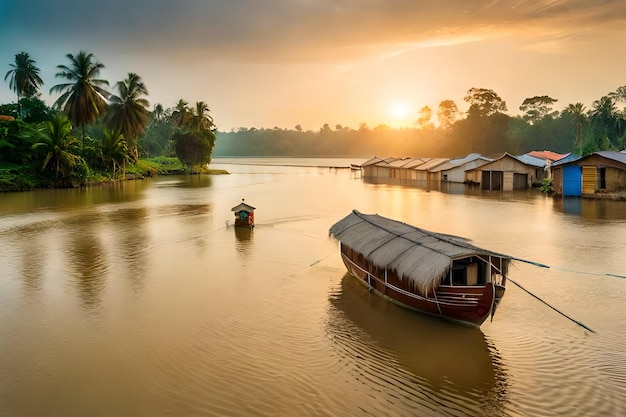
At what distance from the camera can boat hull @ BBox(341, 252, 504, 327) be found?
30.8ft

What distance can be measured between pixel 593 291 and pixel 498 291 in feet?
15.2

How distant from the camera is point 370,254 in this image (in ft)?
38.1

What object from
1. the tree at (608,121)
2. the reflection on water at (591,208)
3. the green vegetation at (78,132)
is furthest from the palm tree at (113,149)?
the tree at (608,121)

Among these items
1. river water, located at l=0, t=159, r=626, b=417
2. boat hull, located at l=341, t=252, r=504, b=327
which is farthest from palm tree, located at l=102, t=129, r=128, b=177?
boat hull, located at l=341, t=252, r=504, b=327

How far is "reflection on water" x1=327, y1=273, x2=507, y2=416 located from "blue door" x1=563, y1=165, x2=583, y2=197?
Answer: 27.1 meters

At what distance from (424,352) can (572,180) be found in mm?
29481

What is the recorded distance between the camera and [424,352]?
29.3 feet

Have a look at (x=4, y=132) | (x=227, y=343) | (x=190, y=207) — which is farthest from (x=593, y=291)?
(x=4, y=132)

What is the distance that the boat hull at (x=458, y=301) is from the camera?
9.38m

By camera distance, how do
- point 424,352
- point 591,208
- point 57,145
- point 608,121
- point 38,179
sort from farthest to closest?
point 608,121 → point 38,179 → point 57,145 → point 591,208 → point 424,352

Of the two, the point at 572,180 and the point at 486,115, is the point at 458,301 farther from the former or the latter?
the point at 486,115

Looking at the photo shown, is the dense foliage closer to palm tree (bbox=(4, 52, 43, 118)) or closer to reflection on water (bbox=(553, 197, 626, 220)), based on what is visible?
palm tree (bbox=(4, 52, 43, 118))

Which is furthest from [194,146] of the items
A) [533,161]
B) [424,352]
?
[424,352]

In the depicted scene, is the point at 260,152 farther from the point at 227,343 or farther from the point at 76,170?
the point at 227,343
